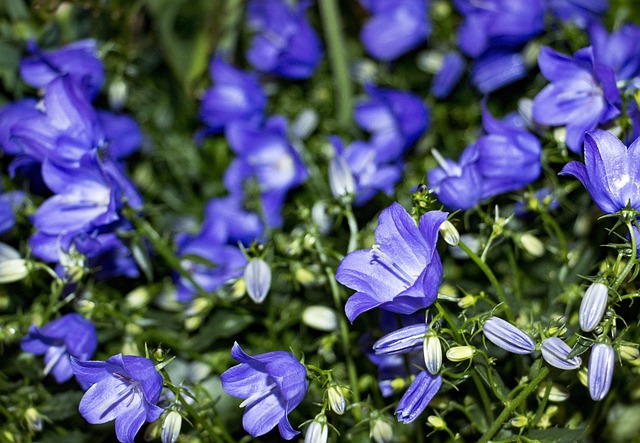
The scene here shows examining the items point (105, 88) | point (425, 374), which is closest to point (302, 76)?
point (105, 88)

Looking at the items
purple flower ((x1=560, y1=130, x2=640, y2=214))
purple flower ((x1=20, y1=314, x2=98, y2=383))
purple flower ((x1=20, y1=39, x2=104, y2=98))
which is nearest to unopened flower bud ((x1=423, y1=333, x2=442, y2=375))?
purple flower ((x1=560, y1=130, x2=640, y2=214))

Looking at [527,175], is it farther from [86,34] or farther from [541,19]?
[86,34]

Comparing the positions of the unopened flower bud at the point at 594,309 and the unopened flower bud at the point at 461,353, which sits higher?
the unopened flower bud at the point at 594,309

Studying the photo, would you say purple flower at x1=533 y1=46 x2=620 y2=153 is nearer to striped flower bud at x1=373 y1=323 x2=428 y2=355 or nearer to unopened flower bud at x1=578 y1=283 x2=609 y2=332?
unopened flower bud at x1=578 y1=283 x2=609 y2=332

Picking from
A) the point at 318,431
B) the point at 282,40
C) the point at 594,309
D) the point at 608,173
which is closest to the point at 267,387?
the point at 318,431

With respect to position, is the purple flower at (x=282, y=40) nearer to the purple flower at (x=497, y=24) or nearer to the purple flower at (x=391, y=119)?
the purple flower at (x=391, y=119)

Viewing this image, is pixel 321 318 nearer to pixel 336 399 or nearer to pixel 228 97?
pixel 336 399

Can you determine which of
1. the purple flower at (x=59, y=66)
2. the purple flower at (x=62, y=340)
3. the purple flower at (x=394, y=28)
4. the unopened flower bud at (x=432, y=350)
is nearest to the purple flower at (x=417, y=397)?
the unopened flower bud at (x=432, y=350)
